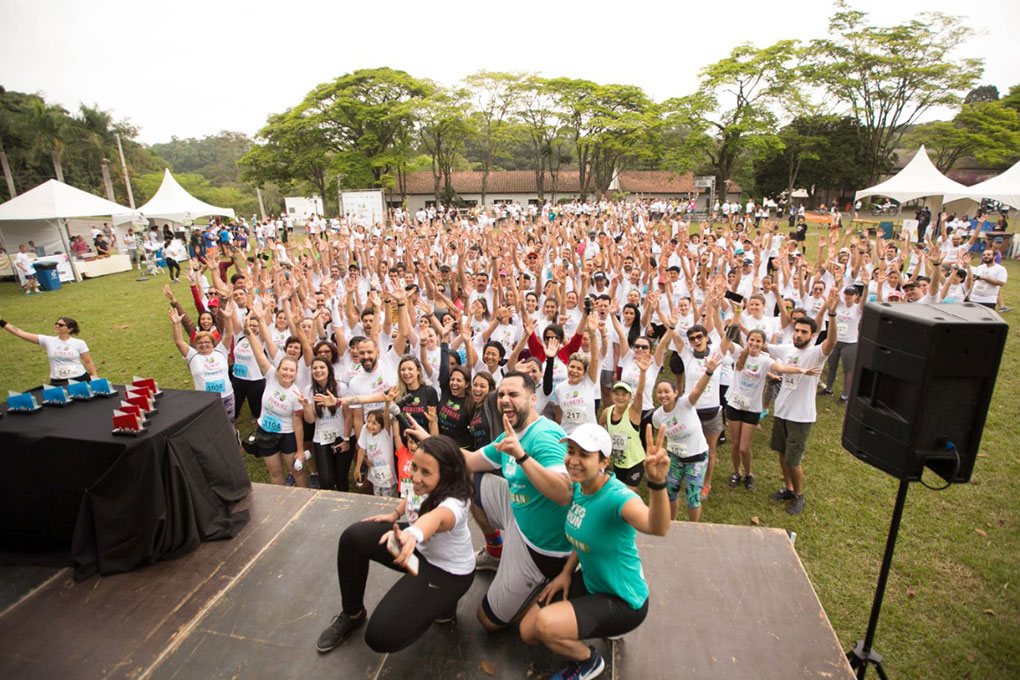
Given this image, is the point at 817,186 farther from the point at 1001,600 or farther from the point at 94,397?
the point at 94,397

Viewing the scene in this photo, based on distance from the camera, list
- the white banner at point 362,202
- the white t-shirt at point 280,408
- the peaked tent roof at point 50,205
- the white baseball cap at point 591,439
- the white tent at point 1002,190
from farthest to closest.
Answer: the white banner at point 362,202
the white tent at point 1002,190
the peaked tent roof at point 50,205
the white t-shirt at point 280,408
the white baseball cap at point 591,439

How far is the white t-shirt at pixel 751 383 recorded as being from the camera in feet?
16.0

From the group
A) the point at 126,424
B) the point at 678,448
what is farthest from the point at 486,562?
the point at 126,424

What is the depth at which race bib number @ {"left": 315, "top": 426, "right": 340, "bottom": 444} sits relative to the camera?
4.79 metres

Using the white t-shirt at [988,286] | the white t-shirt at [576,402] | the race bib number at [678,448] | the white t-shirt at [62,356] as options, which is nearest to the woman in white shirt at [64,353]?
the white t-shirt at [62,356]

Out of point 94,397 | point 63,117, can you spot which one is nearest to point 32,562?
point 94,397

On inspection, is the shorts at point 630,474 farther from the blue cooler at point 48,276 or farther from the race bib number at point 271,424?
the blue cooler at point 48,276

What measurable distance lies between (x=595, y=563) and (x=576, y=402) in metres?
2.21

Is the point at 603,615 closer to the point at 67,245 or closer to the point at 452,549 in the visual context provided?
the point at 452,549

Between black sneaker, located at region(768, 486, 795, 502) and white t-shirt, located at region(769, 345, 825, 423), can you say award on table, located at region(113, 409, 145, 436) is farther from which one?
black sneaker, located at region(768, 486, 795, 502)

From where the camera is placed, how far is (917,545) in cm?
436

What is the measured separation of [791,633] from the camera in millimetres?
2920

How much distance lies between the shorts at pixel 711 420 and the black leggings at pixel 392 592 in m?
3.06

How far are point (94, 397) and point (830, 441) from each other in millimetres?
7886
